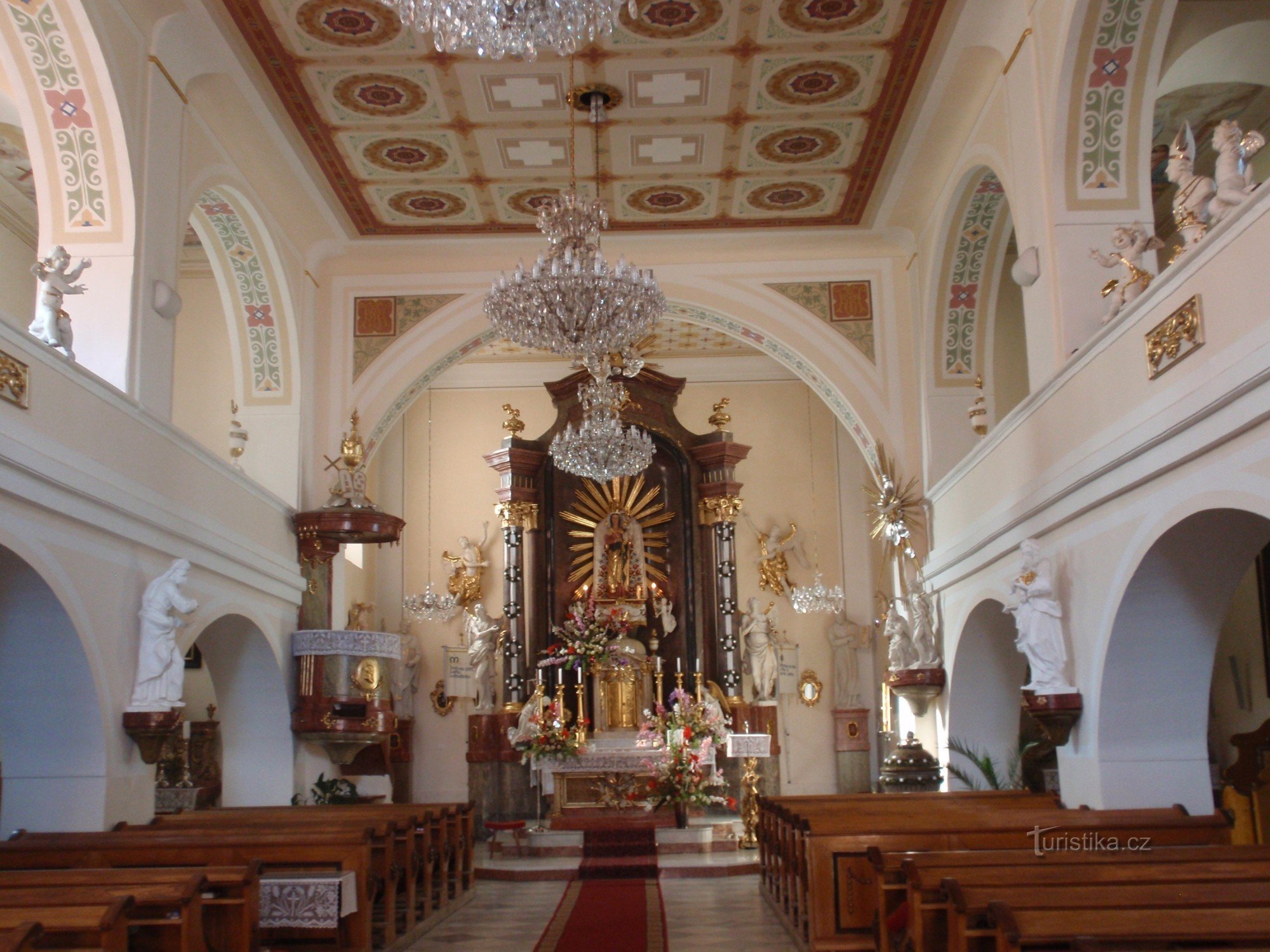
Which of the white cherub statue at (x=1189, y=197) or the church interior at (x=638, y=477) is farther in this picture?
the church interior at (x=638, y=477)

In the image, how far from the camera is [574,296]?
29.4ft

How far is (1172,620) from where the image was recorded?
7.59 meters

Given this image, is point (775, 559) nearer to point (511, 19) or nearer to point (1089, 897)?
point (511, 19)

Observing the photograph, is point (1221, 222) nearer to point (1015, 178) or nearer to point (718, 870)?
point (1015, 178)

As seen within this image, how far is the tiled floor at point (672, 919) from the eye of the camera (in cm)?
815

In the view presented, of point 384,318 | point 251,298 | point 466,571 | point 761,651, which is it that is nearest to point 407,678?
point 466,571

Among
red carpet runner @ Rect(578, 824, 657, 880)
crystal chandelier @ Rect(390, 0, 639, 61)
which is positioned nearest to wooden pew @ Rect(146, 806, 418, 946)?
red carpet runner @ Rect(578, 824, 657, 880)

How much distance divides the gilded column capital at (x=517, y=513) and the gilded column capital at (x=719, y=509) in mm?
2322

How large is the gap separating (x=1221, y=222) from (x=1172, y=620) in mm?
2703

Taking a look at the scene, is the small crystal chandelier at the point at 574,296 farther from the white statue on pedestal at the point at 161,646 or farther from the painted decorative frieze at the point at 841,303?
the painted decorative frieze at the point at 841,303

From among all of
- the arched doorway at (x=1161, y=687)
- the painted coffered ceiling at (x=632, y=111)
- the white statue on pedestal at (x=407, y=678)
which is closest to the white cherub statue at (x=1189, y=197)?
the arched doorway at (x=1161, y=687)

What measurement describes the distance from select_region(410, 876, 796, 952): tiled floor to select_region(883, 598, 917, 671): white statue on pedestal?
98.2 inches

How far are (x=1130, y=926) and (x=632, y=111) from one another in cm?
856

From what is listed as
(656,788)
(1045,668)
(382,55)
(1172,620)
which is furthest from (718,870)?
(382,55)
